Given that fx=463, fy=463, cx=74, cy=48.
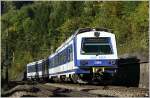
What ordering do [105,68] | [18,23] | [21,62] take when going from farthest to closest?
[18,23], [21,62], [105,68]

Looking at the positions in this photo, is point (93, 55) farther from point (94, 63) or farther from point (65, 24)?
point (65, 24)

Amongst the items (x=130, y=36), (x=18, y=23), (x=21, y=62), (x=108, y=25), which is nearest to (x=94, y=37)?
(x=130, y=36)

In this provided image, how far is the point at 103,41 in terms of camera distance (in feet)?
75.2

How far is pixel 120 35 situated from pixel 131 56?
1929cm

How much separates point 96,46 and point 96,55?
18.5 inches

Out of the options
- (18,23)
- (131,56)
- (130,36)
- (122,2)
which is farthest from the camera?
(18,23)

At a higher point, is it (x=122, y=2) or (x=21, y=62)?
(x=122, y=2)

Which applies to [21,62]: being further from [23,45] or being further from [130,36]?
[130,36]

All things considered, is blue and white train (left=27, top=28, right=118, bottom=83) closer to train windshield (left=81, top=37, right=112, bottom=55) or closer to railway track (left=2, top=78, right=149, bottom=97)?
train windshield (left=81, top=37, right=112, bottom=55)

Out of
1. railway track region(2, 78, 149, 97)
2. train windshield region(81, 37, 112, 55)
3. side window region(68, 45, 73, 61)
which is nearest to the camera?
railway track region(2, 78, 149, 97)

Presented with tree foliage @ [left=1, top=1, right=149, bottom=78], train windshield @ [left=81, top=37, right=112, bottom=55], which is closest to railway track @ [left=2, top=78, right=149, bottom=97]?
train windshield @ [left=81, top=37, right=112, bottom=55]

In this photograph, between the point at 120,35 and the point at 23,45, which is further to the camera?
the point at 23,45

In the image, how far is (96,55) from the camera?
2248 cm

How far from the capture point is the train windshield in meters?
22.6
